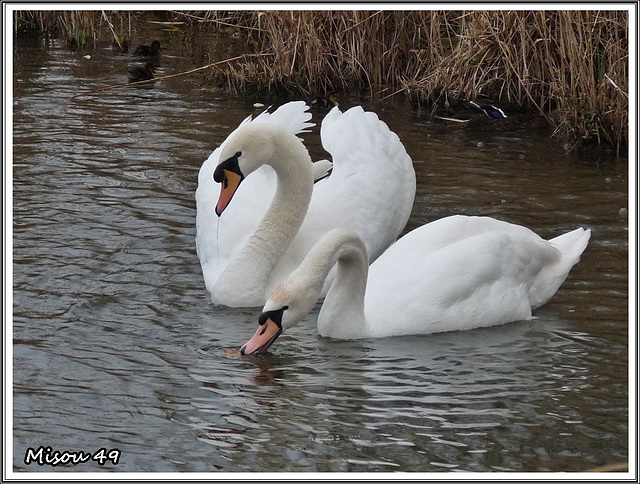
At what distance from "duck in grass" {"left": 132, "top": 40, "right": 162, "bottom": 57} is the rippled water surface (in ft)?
14.2

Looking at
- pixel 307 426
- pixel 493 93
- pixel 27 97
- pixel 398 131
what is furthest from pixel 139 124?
pixel 307 426

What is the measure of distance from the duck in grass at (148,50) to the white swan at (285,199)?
6.24 m

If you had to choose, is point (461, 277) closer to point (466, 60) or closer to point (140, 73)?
point (466, 60)

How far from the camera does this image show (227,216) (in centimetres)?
824

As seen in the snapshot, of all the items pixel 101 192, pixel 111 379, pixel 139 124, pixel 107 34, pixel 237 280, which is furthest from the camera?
pixel 107 34

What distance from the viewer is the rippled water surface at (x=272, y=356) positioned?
5680 millimetres

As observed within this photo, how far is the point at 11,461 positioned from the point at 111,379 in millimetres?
1017

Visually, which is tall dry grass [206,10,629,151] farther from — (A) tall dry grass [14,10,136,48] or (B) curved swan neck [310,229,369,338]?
(B) curved swan neck [310,229,369,338]

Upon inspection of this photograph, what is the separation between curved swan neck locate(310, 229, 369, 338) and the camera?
6.91m

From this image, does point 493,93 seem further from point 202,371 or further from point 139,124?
point 202,371

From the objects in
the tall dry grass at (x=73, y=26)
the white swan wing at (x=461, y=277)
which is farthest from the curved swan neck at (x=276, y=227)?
the tall dry grass at (x=73, y=26)

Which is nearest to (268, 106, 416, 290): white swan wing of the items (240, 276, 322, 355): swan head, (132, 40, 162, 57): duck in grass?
(240, 276, 322, 355): swan head

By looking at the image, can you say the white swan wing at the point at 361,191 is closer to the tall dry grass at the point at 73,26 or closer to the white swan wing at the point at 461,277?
the white swan wing at the point at 461,277

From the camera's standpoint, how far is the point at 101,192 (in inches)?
382
